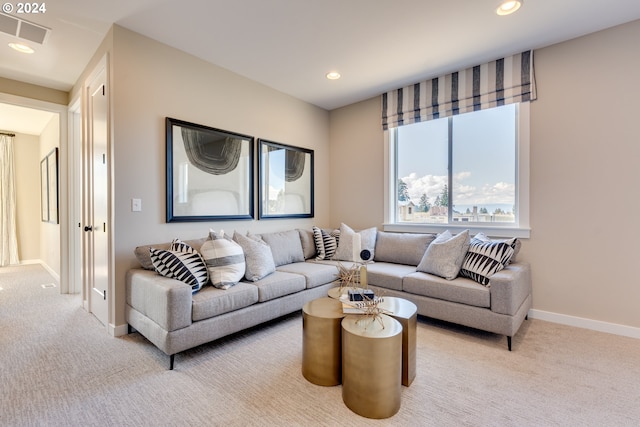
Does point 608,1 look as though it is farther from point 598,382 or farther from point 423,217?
point 598,382

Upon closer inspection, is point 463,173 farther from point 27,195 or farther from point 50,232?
point 27,195

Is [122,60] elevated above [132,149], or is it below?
above

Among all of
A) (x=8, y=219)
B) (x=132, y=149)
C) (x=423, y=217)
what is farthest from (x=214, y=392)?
(x=8, y=219)

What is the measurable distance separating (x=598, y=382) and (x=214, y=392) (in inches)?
95.7

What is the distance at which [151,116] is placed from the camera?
269 centimetres

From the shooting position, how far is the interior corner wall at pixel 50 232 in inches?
175

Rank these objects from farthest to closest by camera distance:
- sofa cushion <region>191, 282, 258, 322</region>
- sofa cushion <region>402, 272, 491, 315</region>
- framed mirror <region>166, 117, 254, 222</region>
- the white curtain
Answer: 1. the white curtain
2. framed mirror <region>166, 117, 254, 222</region>
3. sofa cushion <region>402, 272, 491, 315</region>
4. sofa cushion <region>191, 282, 258, 322</region>

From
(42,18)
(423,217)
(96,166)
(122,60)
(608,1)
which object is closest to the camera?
(608,1)

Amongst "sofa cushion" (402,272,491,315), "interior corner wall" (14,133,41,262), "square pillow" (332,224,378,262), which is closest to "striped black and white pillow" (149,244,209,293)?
"square pillow" (332,224,378,262)

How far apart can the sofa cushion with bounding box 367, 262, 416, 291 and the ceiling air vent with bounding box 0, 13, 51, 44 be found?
376cm

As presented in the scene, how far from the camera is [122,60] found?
2500 mm

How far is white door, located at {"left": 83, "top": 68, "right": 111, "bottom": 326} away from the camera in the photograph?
2643 mm

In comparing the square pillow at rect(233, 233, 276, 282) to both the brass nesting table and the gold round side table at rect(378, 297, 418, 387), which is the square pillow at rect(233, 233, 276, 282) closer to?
the brass nesting table

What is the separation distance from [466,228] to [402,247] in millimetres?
763
